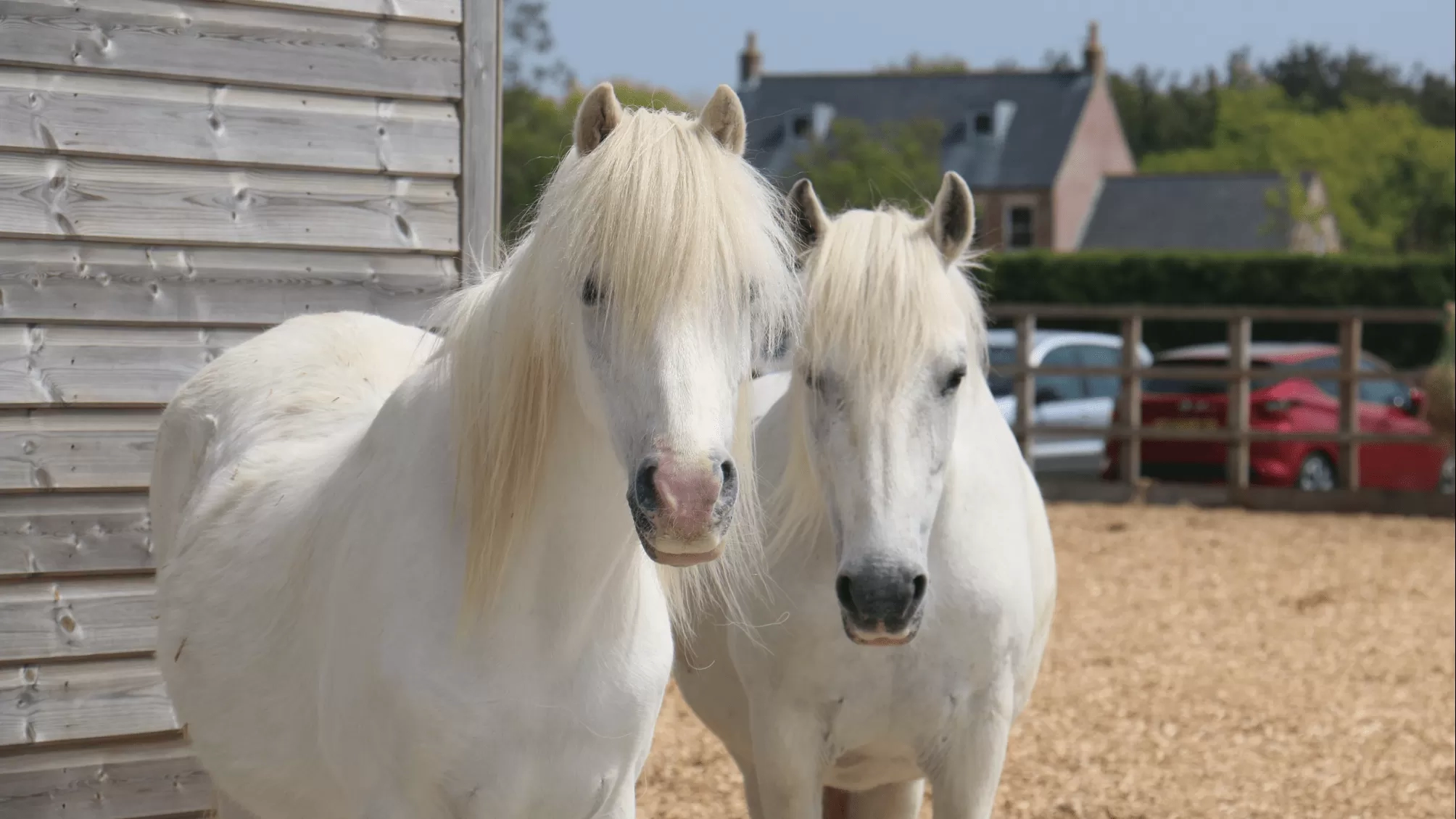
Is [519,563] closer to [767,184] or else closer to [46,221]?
[767,184]

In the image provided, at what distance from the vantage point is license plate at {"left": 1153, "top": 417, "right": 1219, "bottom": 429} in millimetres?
12875

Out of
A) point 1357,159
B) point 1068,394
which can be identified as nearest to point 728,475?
point 1068,394

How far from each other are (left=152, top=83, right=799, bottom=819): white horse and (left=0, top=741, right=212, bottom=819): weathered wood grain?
4.74 ft

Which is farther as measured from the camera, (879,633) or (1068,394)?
(1068,394)

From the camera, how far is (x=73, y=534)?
3.80 metres

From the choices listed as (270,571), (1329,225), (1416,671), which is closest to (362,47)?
(270,571)

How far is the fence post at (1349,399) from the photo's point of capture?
12195mm

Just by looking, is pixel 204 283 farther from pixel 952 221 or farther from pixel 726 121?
pixel 726 121

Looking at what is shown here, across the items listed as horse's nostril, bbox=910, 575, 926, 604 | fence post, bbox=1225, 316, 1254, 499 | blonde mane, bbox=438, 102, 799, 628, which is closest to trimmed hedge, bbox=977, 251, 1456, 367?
fence post, bbox=1225, 316, 1254, 499

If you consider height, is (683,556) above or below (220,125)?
below

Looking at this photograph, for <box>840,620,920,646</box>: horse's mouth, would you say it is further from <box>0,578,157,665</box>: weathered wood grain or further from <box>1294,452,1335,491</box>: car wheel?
<box>1294,452,1335,491</box>: car wheel

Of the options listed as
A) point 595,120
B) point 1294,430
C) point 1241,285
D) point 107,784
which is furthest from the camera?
point 1241,285

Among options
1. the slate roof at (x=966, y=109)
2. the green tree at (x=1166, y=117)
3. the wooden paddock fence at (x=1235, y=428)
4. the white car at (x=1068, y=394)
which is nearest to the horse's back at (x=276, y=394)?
the wooden paddock fence at (x=1235, y=428)

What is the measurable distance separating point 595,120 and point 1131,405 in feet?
37.9
